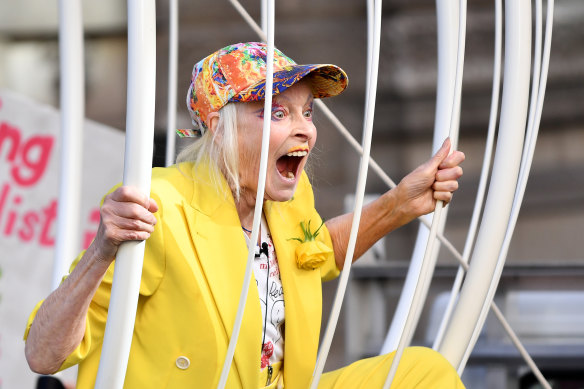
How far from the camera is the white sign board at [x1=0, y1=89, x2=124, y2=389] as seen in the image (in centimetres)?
354

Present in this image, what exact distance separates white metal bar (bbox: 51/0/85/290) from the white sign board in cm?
217

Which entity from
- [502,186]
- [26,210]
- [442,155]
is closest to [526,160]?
[502,186]

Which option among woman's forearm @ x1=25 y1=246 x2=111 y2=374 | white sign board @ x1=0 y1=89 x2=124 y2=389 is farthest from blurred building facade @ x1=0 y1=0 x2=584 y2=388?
woman's forearm @ x1=25 y1=246 x2=111 y2=374

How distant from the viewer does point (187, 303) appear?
1268 millimetres

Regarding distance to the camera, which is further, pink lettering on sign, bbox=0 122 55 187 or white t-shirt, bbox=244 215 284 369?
pink lettering on sign, bbox=0 122 55 187

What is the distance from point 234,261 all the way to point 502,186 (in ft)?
1.58

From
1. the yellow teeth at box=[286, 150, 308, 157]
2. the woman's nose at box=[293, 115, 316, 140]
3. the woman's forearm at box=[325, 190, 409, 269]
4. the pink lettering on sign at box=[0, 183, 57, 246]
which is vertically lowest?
the pink lettering on sign at box=[0, 183, 57, 246]

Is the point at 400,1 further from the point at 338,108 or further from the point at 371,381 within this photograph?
the point at 371,381

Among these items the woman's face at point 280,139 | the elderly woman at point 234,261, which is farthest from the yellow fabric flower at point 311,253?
the woman's face at point 280,139

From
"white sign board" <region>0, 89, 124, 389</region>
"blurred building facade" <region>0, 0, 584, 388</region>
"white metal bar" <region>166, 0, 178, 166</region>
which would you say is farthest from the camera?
"blurred building facade" <region>0, 0, 584, 388</region>

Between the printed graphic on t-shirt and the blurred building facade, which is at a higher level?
the blurred building facade

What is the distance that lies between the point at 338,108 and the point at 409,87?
0.35 m

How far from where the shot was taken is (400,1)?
406 cm

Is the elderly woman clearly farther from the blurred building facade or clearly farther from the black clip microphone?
the blurred building facade
